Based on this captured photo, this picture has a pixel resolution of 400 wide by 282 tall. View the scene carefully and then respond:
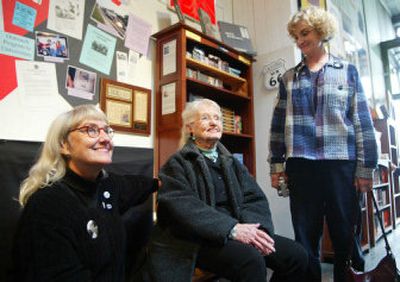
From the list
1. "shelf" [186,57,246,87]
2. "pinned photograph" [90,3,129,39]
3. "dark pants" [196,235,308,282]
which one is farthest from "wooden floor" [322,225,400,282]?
"pinned photograph" [90,3,129,39]

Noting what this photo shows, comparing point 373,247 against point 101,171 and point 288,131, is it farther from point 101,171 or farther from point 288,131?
point 101,171

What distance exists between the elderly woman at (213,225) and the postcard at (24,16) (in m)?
1.15

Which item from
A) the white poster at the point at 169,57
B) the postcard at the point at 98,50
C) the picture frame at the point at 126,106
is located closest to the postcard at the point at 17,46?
the postcard at the point at 98,50

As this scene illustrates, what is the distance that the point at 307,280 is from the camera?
1.44 m

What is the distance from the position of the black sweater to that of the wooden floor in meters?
1.65

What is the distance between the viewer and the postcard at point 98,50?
6.90 feet

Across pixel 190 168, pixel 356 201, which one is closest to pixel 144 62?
pixel 190 168

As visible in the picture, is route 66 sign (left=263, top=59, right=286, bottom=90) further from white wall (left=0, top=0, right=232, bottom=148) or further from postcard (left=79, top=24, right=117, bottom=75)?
postcard (left=79, top=24, right=117, bottom=75)

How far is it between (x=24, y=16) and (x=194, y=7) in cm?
141

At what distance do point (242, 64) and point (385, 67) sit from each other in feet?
16.1

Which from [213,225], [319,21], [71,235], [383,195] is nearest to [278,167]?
[213,225]

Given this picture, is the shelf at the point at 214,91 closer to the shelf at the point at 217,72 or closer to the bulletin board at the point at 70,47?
the shelf at the point at 217,72

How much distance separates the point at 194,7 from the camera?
9.05ft

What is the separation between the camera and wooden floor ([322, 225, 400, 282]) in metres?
2.33
